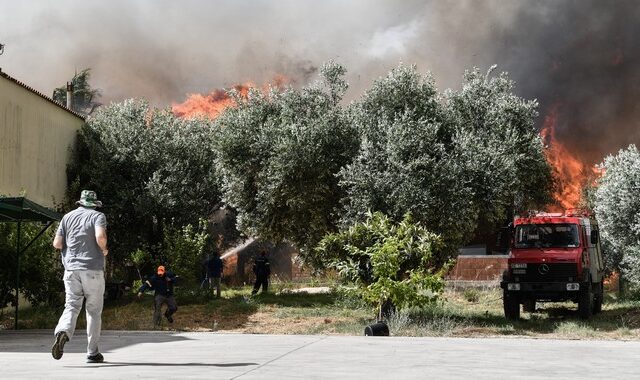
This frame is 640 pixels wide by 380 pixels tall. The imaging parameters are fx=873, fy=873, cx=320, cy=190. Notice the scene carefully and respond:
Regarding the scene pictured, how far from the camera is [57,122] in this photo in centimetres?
3359

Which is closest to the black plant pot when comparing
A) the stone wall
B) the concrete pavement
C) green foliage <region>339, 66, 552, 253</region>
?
the concrete pavement

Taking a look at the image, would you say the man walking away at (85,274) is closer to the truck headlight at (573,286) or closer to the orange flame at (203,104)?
the truck headlight at (573,286)

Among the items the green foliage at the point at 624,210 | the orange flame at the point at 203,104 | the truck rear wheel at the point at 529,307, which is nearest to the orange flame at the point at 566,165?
the orange flame at the point at 203,104

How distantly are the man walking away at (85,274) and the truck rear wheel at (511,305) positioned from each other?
53.2 ft

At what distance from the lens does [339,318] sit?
24.6m

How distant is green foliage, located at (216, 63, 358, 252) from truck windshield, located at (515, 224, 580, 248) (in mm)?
5870

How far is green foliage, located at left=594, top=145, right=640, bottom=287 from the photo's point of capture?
36000 millimetres

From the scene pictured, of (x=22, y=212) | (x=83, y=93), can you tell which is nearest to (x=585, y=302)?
(x=22, y=212)

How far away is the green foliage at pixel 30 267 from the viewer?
21031mm

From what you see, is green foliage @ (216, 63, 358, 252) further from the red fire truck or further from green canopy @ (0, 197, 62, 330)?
green canopy @ (0, 197, 62, 330)

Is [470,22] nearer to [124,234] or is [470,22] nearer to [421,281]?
[124,234]

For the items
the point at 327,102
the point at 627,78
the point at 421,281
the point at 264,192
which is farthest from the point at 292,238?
the point at 627,78

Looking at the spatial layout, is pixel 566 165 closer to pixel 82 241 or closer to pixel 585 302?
pixel 585 302

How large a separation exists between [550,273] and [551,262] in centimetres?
31
